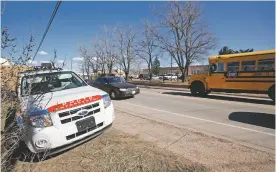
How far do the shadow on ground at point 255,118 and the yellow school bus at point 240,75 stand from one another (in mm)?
3526

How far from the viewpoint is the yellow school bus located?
10508 millimetres

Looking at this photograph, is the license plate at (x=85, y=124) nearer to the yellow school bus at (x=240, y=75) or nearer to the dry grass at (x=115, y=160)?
the dry grass at (x=115, y=160)

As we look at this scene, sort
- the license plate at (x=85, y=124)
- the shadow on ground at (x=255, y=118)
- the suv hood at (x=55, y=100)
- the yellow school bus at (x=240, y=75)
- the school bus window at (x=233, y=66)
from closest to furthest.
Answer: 1. the suv hood at (x=55, y=100)
2. the license plate at (x=85, y=124)
3. the shadow on ground at (x=255, y=118)
4. the yellow school bus at (x=240, y=75)
5. the school bus window at (x=233, y=66)

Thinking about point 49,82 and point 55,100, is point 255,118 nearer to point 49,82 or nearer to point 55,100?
point 55,100

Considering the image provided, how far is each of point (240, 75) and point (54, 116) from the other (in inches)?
440

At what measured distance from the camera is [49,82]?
3955 mm

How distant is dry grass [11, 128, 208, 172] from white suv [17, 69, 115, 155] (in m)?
0.31

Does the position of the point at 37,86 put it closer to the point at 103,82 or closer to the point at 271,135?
the point at 271,135

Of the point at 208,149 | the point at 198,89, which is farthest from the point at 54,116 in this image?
the point at 198,89

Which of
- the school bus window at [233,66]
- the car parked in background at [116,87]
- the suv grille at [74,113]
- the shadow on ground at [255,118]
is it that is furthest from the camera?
the car parked in background at [116,87]

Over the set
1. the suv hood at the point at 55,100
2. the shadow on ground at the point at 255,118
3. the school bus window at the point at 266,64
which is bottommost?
the shadow on ground at the point at 255,118

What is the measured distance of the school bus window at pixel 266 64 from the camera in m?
10.4

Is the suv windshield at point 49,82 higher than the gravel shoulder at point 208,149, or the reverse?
the suv windshield at point 49,82

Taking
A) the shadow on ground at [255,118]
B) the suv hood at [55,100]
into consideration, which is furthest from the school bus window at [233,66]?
the suv hood at [55,100]
